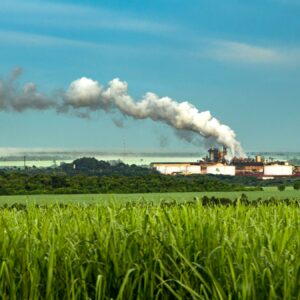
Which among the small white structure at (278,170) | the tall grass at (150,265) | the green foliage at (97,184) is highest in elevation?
the small white structure at (278,170)

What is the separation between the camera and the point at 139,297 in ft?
13.4

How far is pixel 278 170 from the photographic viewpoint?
2480cm

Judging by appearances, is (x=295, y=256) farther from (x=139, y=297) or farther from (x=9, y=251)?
(x=9, y=251)

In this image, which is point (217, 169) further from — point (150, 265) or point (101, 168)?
point (150, 265)

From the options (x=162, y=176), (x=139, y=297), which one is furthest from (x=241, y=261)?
(x=162, y=176)

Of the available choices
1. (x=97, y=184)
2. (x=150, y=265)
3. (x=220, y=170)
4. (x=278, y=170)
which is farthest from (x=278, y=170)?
(x=150, y=265)

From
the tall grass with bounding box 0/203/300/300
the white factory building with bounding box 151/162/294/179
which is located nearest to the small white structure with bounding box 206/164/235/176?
the white factory building with bounding box 151/162/294/179

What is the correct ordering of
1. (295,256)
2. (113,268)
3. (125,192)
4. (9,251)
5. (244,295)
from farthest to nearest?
(125,192) < (9,251) < (113,268) < (295,256) < (244,295)

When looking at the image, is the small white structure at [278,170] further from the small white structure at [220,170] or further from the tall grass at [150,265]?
the tall grass at [150,265]

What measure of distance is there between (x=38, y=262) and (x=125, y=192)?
37.4ft

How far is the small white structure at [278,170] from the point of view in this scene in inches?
961

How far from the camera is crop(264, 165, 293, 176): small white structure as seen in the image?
80.1ft

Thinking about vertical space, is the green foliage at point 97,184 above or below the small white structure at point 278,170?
below

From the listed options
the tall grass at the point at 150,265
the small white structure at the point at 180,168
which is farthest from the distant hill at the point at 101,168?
the tall grass at the point at 150,265
